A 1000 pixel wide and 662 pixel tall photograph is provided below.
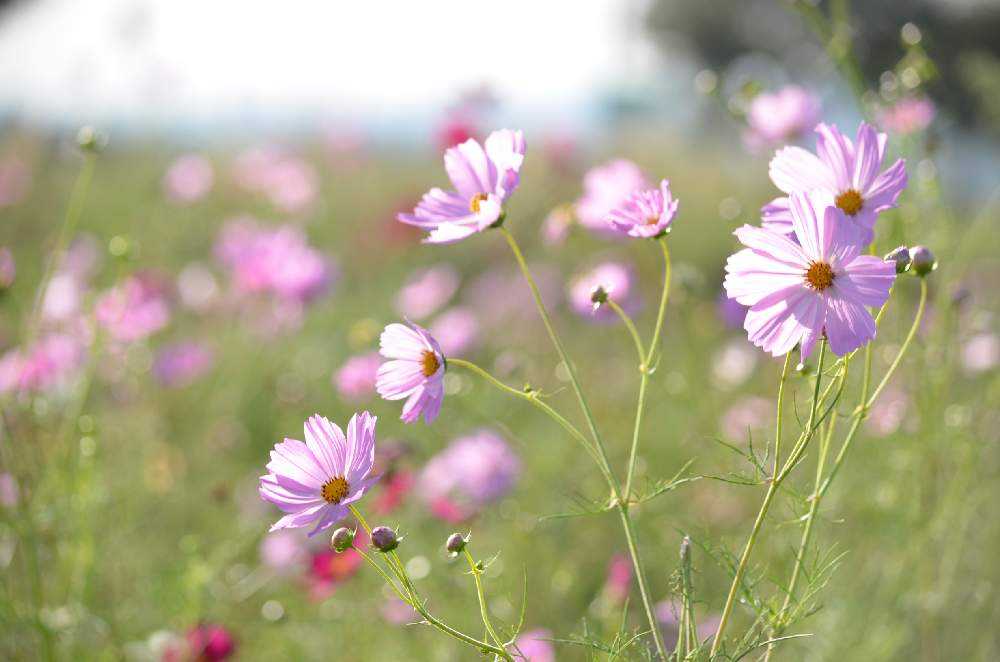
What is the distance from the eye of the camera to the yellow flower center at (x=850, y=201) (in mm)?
849

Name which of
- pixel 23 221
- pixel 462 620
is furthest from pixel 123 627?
pixel 23 221

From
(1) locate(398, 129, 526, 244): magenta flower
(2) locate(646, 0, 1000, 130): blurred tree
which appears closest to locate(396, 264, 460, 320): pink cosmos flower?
(1) locate(398, 129, 526, 244): magenta flower

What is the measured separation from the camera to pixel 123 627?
168cm

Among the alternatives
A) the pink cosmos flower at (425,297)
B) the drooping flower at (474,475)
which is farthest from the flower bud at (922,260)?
the pink cosmos flower at (425,297)

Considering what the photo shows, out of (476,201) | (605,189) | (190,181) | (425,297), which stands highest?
(476,201)

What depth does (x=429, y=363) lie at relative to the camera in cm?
84

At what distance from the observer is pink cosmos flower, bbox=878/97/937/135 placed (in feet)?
4.80

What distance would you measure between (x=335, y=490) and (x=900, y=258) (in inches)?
19.4

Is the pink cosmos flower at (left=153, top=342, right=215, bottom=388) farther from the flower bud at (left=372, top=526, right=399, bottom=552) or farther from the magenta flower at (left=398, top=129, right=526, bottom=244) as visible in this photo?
the flower bud at (left=372, top=526, right=399, bottom=552)

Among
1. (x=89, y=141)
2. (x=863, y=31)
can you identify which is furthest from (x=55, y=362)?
(x=863, y=31)

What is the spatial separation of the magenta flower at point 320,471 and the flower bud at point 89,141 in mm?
736

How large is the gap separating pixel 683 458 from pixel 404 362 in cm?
152

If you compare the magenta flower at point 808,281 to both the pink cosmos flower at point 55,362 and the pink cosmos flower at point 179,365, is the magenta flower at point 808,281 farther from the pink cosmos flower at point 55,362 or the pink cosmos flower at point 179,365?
the pink cosmos flower at point 179,365

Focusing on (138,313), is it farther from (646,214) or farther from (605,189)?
(646,214)
